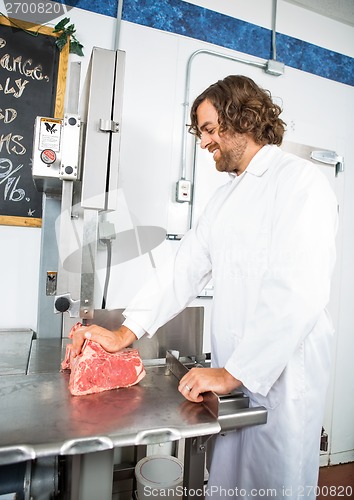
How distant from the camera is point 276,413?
1.24 meters

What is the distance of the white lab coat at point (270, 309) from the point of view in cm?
111

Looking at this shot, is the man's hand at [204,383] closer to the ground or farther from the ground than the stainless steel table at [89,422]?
farther from the ground

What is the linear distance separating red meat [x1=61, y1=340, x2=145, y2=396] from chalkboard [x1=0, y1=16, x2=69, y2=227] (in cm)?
114

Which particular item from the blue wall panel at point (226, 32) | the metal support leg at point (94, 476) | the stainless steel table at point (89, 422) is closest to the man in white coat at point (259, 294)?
the stainless steel table at point (89, 422)

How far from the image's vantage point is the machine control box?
1.39 metres

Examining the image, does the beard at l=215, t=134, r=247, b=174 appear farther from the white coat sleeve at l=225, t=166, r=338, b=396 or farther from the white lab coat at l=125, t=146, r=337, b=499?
the white coat sleeve at l=225, t=166, r=338, b=396

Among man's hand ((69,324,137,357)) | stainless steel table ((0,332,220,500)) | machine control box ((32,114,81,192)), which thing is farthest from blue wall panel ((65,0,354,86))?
stainless steel table ((0,332,220,500))

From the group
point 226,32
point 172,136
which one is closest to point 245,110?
point 172,136

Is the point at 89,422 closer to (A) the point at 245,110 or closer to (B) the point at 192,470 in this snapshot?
(B) the point at 192,470

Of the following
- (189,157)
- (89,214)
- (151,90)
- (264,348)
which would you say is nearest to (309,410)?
(264,348)

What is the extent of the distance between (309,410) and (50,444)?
34.1 inches

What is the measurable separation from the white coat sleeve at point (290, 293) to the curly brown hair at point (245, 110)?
463 mm

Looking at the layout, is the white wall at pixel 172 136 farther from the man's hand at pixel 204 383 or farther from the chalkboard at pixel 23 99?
the man's hand at pixel 204 383

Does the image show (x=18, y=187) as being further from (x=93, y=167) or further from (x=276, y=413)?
(x=276, y=413)
